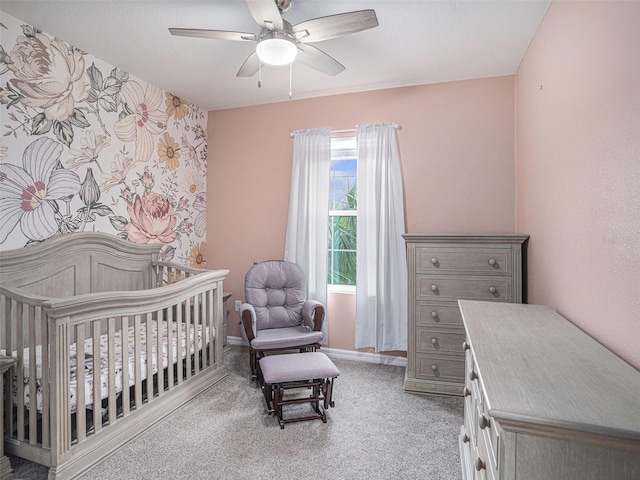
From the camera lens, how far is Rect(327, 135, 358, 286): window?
3.42 m

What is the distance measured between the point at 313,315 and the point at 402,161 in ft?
5.25

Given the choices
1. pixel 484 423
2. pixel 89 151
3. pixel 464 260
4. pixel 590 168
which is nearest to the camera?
pixel 484 423

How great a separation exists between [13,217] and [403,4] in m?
2.71

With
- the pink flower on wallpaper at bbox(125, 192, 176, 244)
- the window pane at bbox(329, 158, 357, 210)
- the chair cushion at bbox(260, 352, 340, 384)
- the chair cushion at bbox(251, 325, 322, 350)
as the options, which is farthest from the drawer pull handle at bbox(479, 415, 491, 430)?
the pink flower on wallpaper at bbox(125, 192, 176, 244)

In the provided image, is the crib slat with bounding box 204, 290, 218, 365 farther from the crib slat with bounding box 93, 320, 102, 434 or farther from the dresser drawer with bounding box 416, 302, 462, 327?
the dresser drawer with bounding box 416, 302, 462, 327

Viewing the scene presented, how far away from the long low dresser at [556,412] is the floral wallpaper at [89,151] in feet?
9.00

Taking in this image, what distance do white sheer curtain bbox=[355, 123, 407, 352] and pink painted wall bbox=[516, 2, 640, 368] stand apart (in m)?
1.11

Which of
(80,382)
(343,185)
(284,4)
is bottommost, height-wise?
(80,382)

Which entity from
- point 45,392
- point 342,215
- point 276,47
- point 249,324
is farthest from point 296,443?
point 276,47

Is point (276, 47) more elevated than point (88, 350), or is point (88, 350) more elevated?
point (276, 47)

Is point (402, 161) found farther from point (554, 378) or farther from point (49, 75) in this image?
point (49, 75)

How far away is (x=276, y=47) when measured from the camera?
1894 millimetres

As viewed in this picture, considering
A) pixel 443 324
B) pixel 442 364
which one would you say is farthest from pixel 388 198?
pixel 442 364

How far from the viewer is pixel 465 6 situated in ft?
6.59
